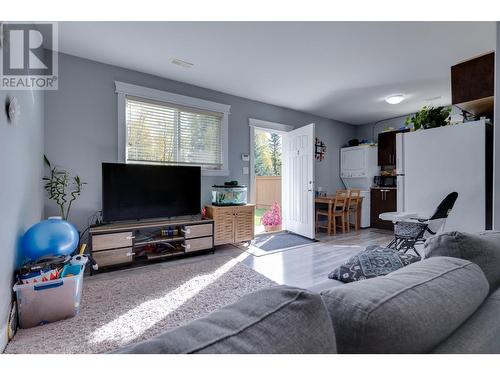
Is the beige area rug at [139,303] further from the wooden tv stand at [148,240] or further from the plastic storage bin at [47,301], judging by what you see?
the wooden tv stand at [148,240]

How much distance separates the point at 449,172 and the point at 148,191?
11.6 feet

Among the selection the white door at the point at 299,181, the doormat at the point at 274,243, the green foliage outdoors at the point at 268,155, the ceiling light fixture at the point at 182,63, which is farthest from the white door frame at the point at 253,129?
the green foliage outdoors at the point at 268,155

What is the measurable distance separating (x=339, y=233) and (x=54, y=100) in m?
4.93

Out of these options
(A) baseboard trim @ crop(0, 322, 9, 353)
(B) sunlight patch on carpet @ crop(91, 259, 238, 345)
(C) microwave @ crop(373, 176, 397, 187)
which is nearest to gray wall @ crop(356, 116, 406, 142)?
(C) microwave @ crop(373, 176, 397, 187)

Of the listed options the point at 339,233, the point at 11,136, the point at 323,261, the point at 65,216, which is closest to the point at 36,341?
the point at 11,136

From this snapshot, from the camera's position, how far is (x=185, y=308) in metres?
1.89

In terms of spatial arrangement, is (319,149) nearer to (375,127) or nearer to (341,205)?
(341,205)

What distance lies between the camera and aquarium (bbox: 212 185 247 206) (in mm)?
3638

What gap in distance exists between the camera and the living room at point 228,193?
1.61ft

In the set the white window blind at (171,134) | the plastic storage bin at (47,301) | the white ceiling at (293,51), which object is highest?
the white ceiling at (293,51)

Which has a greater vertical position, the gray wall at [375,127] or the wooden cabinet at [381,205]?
the gray wall at [375,127]

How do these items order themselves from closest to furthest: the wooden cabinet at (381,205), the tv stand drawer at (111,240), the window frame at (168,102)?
the tv stand drawer at (111,240), the window frame at (168,102), the wooden cabinet at (381,205)

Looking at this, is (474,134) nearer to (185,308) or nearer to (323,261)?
(323,261)

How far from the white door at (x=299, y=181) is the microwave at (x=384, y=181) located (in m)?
2.19
